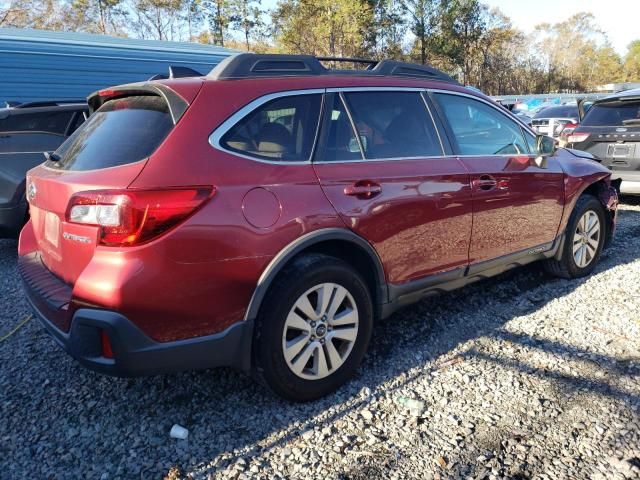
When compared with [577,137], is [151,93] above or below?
above

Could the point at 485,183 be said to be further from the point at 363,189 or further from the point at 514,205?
the point at 363,189

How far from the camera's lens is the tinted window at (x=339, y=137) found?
113 inches

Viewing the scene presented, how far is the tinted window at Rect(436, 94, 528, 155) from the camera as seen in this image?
3.60 meters

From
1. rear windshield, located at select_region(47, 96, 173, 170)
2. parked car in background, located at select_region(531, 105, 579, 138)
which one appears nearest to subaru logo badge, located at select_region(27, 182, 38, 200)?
rear windshield, located at select_region(47, 96, 173, 170)

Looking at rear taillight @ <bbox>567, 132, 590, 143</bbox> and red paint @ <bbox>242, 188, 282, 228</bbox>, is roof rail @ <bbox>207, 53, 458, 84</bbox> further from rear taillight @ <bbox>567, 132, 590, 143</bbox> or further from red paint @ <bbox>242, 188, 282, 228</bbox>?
rear taillight @ <bbox>567, 132, 590, 143</bbox>

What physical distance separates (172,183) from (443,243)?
1.84 m

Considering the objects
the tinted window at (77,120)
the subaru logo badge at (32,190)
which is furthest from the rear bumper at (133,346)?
the tinted window at (77,120)

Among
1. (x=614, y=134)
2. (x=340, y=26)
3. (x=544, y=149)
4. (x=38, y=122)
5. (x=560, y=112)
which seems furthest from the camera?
(x=340, y=26)

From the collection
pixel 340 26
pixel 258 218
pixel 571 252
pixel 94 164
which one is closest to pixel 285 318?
pixel 258 218

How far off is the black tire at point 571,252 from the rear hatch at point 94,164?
352 cm

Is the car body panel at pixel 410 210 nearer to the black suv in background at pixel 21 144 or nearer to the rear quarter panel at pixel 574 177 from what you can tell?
the rear quarter panel at pixel 574 177

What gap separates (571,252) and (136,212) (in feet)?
12.5

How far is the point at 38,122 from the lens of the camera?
5.73m

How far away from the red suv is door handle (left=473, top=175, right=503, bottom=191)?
0.05ft
